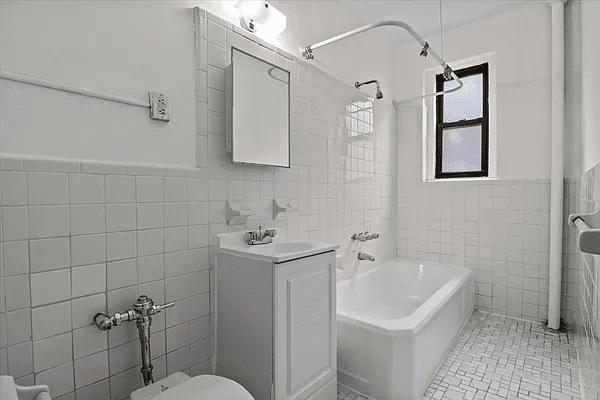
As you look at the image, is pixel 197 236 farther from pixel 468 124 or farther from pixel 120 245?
pixel 468 124

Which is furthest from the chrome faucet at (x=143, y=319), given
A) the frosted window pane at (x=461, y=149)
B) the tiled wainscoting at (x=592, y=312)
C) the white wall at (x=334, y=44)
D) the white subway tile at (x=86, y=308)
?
the frosted window pane at (x=461, y=149)

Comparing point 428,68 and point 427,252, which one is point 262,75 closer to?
point 428,68

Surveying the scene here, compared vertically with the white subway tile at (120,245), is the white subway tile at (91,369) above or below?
below

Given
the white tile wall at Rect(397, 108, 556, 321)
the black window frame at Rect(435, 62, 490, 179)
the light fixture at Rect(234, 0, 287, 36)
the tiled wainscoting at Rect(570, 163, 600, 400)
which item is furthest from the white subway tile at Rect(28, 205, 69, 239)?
the black window frame at Rect(435, 62, 490, 179)

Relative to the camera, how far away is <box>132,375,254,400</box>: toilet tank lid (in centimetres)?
109

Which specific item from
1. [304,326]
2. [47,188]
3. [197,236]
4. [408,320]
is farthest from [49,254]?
[408,320]

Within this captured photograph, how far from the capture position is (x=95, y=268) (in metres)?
1.21

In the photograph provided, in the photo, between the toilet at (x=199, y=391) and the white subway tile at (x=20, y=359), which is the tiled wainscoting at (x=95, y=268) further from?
the toilet at (x=199, y=391)

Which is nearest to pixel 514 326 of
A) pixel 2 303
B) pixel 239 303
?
→ pixel 239 303

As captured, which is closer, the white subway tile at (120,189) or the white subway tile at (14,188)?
the white subway tile at (14,188)

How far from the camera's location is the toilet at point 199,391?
1094mm

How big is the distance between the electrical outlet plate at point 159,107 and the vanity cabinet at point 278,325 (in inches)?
27.4

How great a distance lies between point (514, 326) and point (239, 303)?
2.34m

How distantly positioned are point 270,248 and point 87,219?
0.87 metres
